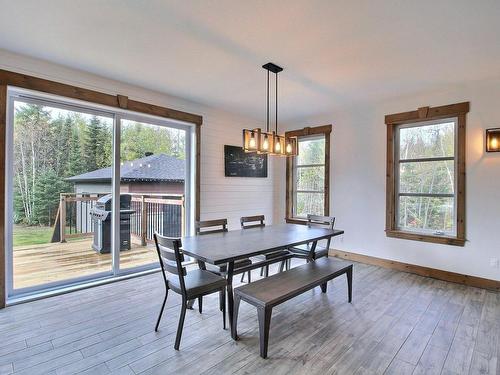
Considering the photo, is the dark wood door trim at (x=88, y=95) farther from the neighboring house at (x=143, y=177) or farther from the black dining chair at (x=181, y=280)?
the black dining chair at (x=181, y=280)

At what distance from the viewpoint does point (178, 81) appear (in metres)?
3.81

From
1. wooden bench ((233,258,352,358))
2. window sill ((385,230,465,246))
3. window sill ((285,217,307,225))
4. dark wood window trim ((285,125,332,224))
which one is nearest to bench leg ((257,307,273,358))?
wooden bench ((233,258,352,358))

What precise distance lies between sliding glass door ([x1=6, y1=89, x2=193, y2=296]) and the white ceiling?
0.67 metres

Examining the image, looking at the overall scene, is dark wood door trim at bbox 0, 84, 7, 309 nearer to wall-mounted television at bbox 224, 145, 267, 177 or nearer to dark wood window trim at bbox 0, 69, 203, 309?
dark wood window trim at bbox 0, 69, 203, 309

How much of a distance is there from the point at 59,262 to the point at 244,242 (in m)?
2.54

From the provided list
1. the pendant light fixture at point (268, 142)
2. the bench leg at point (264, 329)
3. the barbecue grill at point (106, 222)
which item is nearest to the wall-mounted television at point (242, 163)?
the barbecue grill at point (106, 222)

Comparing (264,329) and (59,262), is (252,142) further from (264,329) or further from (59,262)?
(59,262)

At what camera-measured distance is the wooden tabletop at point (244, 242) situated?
2.45 m

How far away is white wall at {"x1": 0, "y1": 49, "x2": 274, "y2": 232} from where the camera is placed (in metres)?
3.60

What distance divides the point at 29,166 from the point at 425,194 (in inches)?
217

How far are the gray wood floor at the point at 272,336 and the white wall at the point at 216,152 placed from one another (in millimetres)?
2049

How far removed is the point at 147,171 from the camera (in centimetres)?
429

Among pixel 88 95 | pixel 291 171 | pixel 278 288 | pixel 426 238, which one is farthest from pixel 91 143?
pixel 426 238

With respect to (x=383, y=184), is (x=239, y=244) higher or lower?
lower
